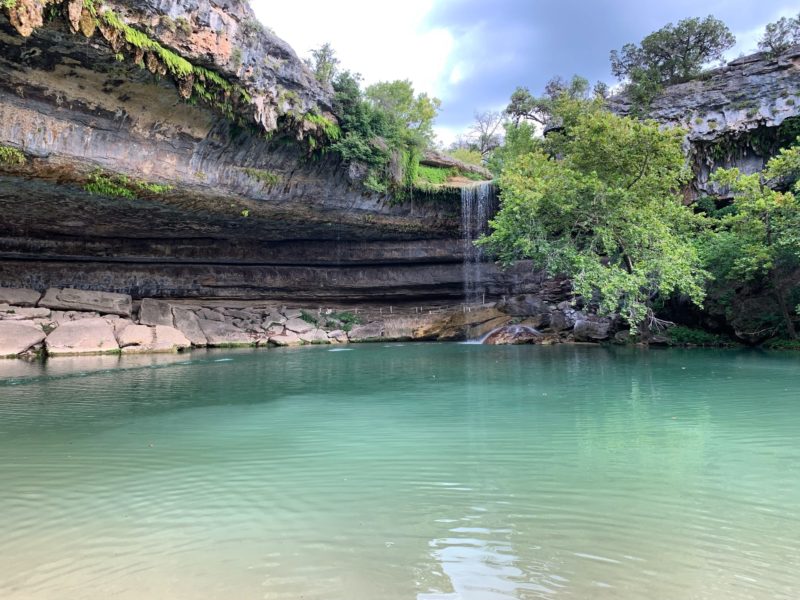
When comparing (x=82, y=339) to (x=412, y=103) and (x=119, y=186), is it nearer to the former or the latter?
(x=119, y=186)

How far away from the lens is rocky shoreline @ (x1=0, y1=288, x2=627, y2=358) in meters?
17.0

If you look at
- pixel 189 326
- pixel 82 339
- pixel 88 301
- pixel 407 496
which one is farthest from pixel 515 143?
pixel 407 496

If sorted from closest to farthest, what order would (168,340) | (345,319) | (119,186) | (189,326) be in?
(119,186) → (168,340) → (189,326) → (345,319)

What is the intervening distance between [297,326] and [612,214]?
13.9 metres

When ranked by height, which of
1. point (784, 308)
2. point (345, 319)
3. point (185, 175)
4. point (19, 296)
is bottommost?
point (345, 319)

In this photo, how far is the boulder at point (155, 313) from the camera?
2002 cm

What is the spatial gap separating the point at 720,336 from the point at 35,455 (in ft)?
58.7

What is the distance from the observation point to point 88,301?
64.1 ft

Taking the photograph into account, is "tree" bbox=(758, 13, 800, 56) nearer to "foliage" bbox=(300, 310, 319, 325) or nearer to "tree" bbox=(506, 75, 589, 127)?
"tree" bbox=(506, 75, 589, 127)

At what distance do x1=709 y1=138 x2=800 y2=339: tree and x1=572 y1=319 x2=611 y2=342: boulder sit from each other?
442 centimetres

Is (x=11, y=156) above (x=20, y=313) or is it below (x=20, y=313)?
A: above

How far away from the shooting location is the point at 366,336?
2398 centimetres

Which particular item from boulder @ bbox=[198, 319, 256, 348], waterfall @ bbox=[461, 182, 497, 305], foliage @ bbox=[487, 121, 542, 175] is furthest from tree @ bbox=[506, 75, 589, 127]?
boulder @ bbox=[198, 319, 256, 348]

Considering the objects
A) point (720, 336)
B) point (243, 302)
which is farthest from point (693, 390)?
point (243, 302)
